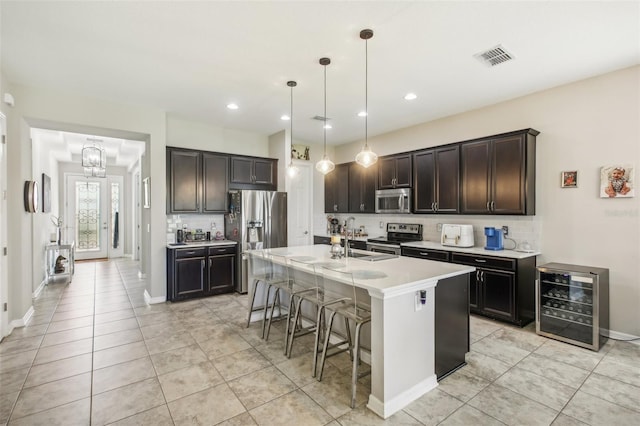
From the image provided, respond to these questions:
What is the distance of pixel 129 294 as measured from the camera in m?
5.31

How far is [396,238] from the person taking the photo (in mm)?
5688

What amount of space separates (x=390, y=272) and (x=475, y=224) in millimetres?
2742

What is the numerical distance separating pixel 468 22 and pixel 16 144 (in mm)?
5002

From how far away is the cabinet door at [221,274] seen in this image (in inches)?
200

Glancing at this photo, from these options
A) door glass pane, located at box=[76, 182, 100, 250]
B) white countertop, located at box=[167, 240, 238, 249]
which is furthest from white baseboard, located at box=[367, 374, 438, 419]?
door glass pane, located at box=[76, 182, 100, 250]

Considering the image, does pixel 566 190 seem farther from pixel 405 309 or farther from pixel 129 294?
pixel 129 294

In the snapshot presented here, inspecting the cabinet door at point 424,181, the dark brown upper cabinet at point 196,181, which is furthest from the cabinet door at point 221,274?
the cabinet door at point 424,181

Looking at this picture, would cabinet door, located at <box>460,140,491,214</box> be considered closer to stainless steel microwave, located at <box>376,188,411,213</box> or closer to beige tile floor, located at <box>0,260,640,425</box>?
stainless steel microwave, located at <box>376,188,411,213</box>

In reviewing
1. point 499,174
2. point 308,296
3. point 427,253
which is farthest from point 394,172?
point 308,296

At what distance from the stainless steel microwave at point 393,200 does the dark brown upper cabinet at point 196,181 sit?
9.27 ft

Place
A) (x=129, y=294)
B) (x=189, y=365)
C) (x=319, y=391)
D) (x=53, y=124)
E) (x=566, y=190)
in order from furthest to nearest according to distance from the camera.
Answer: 1. (x=129, y=294)
2. (x=53, y=124)
3. (x=566, y=190)
4. (x=189, y=365)
5. (x=319, y=391)

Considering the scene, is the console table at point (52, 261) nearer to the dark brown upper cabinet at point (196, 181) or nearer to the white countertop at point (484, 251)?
the dark brown upper cabinet at point (196, 181)

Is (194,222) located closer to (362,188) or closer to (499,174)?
(362,188)

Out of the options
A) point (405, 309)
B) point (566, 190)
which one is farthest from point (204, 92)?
point (566, 190)
